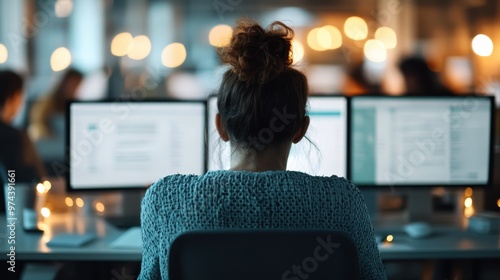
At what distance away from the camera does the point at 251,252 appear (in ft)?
4.12

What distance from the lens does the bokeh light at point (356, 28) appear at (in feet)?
28.1

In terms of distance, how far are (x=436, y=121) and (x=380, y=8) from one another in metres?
7.44

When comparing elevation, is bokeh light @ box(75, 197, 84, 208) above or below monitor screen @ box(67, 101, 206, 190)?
below

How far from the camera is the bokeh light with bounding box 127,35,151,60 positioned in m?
8.70

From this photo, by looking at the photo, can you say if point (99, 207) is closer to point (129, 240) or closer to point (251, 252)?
point (129, 240)

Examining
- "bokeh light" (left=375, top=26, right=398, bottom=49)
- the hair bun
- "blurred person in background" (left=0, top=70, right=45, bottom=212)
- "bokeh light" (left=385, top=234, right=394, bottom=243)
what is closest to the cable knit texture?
the hair bun

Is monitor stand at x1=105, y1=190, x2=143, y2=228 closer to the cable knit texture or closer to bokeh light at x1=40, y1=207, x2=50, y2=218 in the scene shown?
bokeh light at x1=40, y1=207, x2=50, y2=218

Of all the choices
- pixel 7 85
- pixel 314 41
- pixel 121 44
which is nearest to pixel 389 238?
pixel 7 85

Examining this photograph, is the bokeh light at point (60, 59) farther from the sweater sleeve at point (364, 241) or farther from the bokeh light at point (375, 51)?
the sweater sleeve at point (364, 241)

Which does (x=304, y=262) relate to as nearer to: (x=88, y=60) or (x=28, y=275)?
(x=28, y=275)

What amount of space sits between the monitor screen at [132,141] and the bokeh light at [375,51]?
6.42m

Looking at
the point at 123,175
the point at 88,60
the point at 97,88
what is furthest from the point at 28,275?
the point at 88,60

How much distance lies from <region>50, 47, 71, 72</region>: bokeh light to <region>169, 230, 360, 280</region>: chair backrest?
741cm

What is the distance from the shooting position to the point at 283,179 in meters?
1.42
